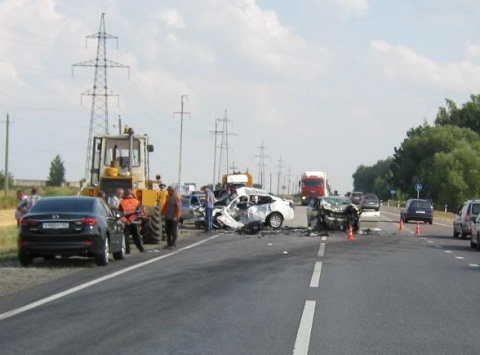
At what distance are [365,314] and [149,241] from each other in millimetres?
17829

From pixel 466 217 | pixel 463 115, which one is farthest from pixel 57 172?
pixel 466 217

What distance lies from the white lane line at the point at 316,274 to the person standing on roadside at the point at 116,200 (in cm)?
644

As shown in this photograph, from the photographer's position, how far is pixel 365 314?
12.8 m

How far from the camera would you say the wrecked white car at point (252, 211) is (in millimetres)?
41344

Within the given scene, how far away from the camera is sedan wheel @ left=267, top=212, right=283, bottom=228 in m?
41.8

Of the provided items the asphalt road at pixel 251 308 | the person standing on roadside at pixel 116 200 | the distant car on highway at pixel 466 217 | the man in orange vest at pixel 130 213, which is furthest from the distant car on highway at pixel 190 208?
the asphalt road at pixel 251 308

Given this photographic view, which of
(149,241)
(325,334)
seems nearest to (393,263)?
(149,241)

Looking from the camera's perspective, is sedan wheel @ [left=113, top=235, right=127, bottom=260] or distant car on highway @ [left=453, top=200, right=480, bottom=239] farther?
distant car on highway @ [left=453, top=200, right=480, bottom=239]

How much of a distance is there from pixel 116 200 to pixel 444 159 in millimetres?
90212

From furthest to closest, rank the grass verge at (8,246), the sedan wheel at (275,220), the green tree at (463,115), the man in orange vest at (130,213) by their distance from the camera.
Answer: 1. the green tree at (463,115)
2. the sedan wheel at (275,220)
3. the man in orange vest at (130,213)
4. the grass verge at (8,246)

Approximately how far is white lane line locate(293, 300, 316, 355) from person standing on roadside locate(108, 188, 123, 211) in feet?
41.9

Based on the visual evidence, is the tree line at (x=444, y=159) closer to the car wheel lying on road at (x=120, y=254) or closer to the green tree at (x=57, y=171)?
the green tree at (x=57, y=171)

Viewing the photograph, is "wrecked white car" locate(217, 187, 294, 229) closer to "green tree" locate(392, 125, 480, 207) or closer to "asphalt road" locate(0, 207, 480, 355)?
"asphalt road" locate(0, 207, 480, 355)

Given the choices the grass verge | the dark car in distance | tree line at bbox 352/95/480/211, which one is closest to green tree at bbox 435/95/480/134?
tree line at bbox 352/95/480/211
